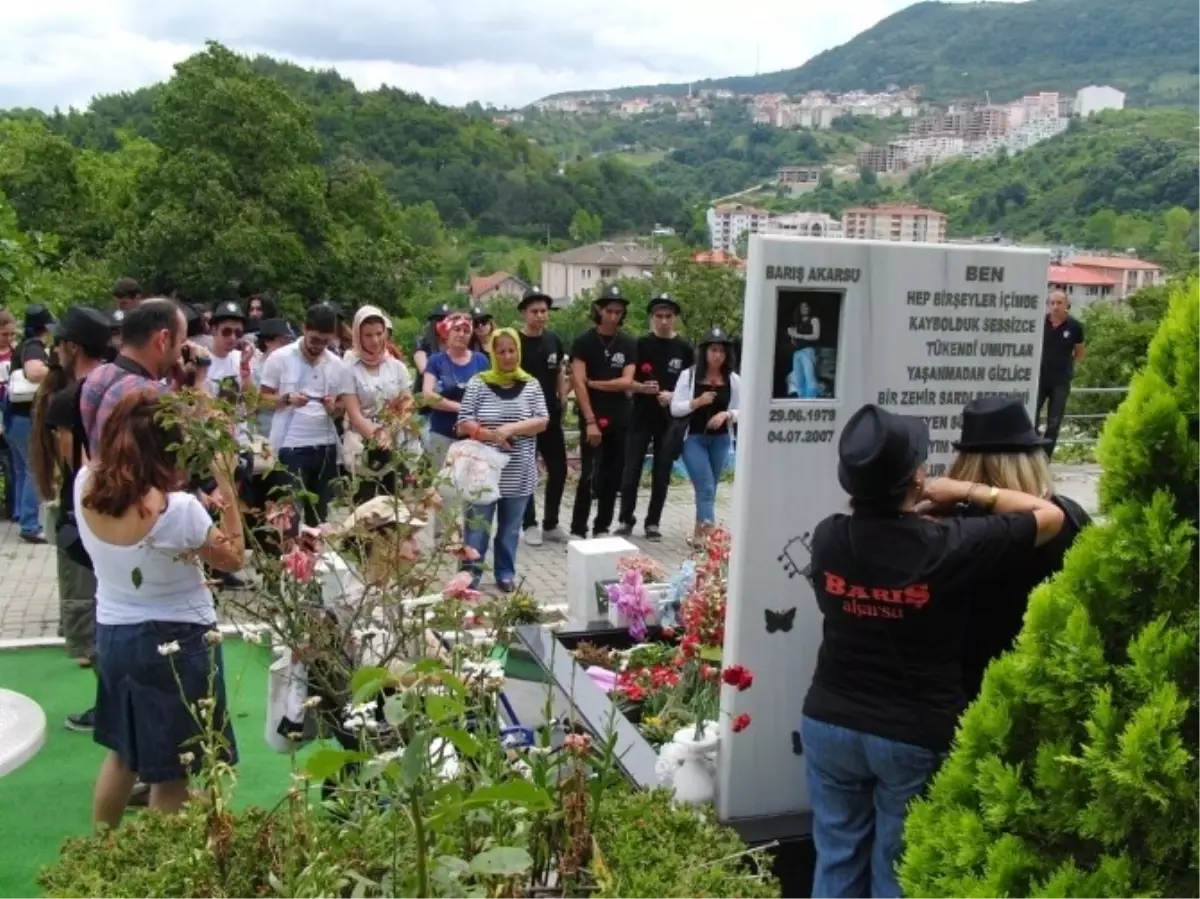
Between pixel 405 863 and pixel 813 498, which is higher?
pixel 813 498

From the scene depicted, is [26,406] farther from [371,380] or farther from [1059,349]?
[1059,349]

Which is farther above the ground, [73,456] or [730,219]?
[730,219]

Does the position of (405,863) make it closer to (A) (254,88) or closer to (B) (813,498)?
(B) (813,498)

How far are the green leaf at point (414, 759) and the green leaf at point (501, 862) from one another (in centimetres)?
22

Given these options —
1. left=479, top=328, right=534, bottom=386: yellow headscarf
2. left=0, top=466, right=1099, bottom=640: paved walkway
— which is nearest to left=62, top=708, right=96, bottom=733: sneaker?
left=0, top=466, right=1099, bottom=640: paved walkway

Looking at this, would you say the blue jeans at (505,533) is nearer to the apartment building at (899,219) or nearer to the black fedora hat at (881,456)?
the black fedora hat at (881,456)

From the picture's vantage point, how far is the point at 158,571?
12.1ft

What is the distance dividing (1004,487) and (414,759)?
6.38 feet

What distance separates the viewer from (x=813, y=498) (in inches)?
155

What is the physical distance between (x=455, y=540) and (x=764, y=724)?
130 centimetres

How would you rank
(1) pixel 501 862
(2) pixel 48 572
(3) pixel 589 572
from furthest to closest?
(2) pixel 48 572, (3) pixel 589 572, (1) pixel 501 862

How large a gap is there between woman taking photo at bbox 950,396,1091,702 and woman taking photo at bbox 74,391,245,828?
213 centimetres

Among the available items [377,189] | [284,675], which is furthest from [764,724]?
[377,189]

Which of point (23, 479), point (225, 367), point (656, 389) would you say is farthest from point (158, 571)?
point (23, 479)
